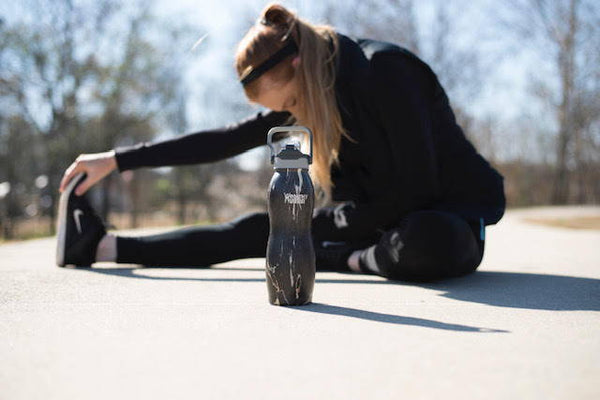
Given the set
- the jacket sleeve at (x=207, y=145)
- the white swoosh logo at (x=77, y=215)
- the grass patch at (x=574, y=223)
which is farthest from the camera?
the grass patch at (x=574, y=223)

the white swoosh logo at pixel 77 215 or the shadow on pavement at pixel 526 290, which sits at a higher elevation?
the white swoosh logo at pixel 77 215

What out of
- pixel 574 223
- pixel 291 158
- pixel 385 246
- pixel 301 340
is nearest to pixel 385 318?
pixel 301 340

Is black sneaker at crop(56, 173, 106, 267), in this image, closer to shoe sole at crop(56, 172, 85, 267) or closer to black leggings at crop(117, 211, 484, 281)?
shoe sole at crop(56, 172, 85, 267)

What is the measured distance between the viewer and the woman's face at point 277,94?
2.34 m

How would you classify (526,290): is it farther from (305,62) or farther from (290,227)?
(305,62)

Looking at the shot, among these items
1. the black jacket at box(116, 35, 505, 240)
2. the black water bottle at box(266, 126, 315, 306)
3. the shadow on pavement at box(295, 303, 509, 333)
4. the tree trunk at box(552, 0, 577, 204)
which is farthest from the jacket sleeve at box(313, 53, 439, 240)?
the tree trunk at box(552, 0, 577, 204)

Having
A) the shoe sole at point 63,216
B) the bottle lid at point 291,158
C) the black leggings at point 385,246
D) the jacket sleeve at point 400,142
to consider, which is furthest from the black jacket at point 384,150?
the bottle lid at point 291,158

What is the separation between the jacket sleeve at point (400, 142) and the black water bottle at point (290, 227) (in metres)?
0.59

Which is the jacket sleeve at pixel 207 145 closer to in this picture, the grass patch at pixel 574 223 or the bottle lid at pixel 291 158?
the bottle lid at pixel 291 158

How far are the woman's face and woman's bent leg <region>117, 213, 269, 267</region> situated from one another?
0.63 m

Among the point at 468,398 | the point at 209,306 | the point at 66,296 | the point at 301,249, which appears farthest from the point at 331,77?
the point at 468,398

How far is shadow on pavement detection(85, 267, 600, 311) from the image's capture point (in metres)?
1.87

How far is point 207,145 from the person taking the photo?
114 inches

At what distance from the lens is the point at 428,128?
2299 mm
